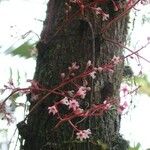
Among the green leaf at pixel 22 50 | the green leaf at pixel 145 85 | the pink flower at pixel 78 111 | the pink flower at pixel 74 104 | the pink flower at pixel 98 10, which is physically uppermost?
the green leaf at pixel 22 50

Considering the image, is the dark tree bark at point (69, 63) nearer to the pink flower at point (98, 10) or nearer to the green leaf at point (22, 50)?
the pink flower at point (98, 10)

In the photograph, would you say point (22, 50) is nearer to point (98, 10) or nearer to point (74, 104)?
point (98, 10)

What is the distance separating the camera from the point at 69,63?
1551 mm

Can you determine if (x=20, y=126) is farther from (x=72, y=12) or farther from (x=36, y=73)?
(x=72, y=12)

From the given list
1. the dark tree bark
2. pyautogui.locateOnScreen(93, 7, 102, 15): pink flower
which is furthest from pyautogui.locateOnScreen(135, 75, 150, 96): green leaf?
pyautogui.locateOnScreen(93, 7, 102, 15): pink flower

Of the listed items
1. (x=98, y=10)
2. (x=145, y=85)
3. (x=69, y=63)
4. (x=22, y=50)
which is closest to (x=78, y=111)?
(x=69, y=63)

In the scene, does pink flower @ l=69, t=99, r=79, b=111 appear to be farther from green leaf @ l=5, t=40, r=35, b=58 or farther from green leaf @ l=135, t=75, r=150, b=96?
green leaf @ l=135, t=75, r=150, b=96

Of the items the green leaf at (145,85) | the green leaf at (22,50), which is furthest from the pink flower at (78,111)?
Result: the green leaf at (145,85)

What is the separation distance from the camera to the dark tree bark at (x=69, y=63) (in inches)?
57.6

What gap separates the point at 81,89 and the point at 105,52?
0.32 meters

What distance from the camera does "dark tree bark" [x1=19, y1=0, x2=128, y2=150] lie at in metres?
1.46

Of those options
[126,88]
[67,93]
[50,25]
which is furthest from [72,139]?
[50,25]

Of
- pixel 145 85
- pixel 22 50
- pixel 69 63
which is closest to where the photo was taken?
pixel 69 63

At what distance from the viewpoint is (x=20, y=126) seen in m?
1.53
